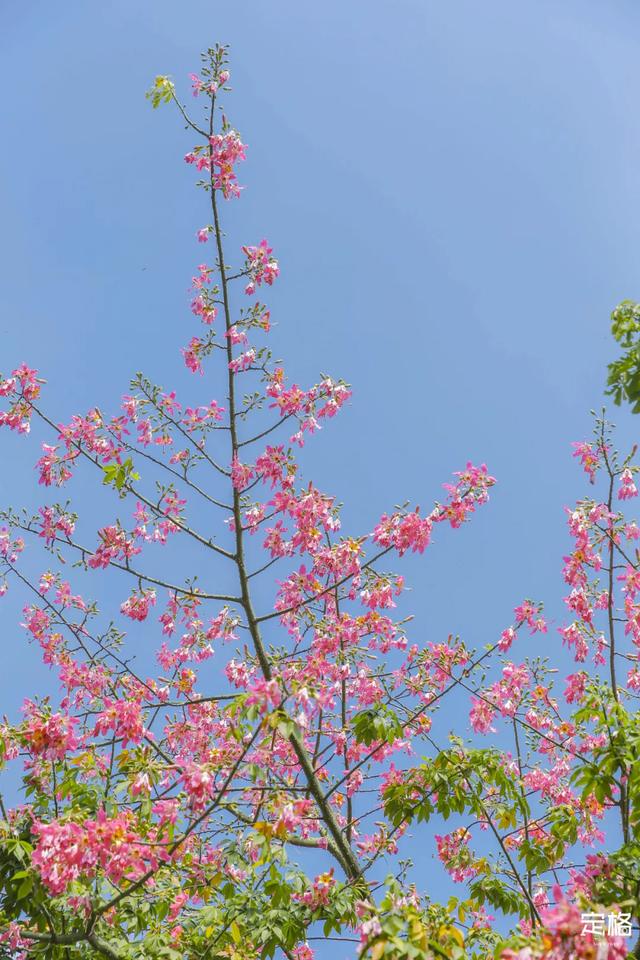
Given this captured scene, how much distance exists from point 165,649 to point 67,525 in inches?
65.4

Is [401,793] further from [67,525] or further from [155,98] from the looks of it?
[155,98]

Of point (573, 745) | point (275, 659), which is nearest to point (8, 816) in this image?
point (275, 659)

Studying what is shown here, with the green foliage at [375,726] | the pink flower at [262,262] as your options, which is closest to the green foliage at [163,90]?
the pink flower at [262,262]

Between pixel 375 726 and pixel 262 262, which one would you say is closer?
pixel 375 726

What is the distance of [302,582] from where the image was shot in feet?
21.3

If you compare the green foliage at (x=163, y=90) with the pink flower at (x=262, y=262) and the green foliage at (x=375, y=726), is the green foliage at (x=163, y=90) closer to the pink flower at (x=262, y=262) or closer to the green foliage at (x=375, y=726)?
the pink flower at (x=262, y=262)

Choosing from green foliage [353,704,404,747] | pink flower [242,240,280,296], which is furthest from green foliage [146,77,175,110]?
green foliage [353,704,404,747]

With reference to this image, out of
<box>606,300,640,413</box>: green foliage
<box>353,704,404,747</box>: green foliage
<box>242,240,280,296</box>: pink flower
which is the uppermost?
<box>242,240,280,296</box>: pink flower

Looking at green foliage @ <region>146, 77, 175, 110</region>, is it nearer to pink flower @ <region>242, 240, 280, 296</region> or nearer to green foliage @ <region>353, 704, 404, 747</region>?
pink flower @ <region>242, 240, 280, 296</region>

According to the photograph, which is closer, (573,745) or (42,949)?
(42,949)

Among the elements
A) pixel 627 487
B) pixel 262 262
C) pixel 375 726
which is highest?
pixel 262 262

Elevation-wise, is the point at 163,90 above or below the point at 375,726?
above

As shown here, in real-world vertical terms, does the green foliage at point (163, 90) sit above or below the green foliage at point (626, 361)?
above

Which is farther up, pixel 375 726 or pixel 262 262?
pixel 262 262
